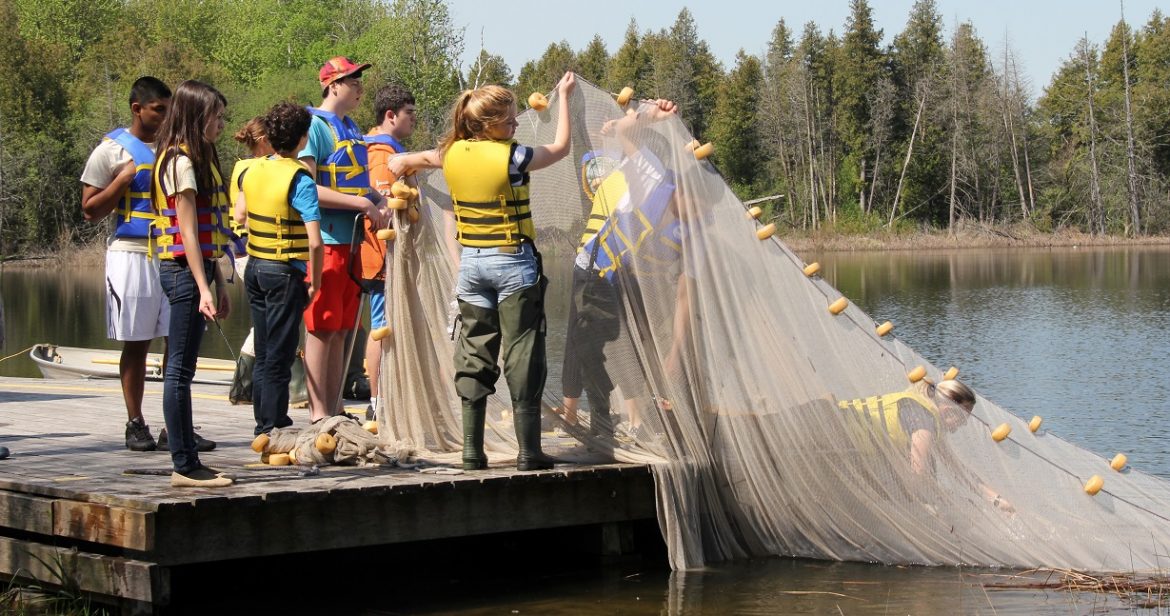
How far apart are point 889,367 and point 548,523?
1757 millimetres

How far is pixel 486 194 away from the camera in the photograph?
20.6 ft

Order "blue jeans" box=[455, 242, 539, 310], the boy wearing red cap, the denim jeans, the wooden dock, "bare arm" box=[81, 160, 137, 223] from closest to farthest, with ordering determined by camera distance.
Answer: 1. the wooden dock
2. "blue jeans" box=[455, 242, 539, 310]
3. the denim jeans
4. "bare arm" box=[81, 160, 137, 223]
5. the boy wearing red cap

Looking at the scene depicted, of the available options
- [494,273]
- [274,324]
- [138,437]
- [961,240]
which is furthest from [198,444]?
[961,240]

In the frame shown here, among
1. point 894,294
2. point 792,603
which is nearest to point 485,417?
point 792,603

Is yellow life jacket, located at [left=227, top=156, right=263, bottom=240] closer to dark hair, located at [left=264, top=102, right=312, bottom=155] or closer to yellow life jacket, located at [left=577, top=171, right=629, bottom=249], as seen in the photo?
dark hair, located at [left=264, top=102, right=312, bottom=155]

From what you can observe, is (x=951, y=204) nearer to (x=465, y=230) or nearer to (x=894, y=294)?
(x=894, y=294)

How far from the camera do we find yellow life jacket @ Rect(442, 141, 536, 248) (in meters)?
6.26

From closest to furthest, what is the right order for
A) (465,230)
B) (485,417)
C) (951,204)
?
1. (465,230)
2. (485,417)
3. (951,204)

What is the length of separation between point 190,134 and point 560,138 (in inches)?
63.7

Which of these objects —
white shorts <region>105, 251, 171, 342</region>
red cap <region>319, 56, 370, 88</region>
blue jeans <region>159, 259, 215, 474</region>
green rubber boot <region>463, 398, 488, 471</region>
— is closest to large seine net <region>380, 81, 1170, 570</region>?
green rubber boot <region>463, 398, 488, 471</region>

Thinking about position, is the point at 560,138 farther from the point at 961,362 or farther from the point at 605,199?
the point at 961,362

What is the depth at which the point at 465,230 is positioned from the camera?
6387mm

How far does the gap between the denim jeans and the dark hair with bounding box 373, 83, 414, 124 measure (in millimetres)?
1433

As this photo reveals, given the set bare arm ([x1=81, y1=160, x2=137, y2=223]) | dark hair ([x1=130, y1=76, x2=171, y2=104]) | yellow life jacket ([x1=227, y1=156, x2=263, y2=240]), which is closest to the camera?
bare arm ([x1=81, y1=160, x2=137, y2=223])
